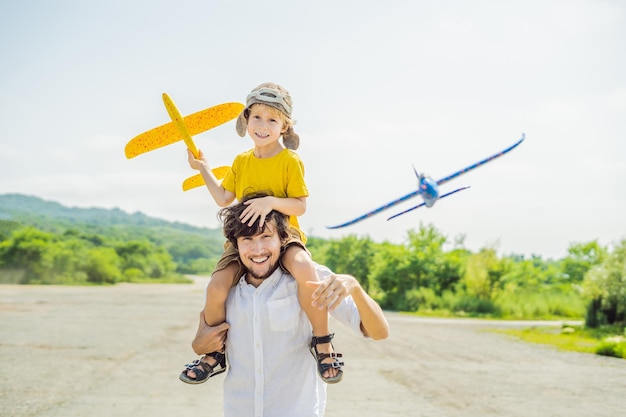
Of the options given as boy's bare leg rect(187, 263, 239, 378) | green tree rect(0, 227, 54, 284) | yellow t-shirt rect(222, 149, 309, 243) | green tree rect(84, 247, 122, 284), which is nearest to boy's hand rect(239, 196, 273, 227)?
yellow t-shirt rect(222, 149, 309, 243)

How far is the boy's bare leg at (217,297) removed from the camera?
294cm

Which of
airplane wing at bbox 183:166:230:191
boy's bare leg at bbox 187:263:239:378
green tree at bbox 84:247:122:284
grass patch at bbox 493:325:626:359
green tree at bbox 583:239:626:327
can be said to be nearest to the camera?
boy's bare leg at bbox 187:263:239:378

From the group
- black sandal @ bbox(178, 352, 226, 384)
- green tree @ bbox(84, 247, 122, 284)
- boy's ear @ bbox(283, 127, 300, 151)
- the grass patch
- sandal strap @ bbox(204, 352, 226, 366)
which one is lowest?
the grass patch

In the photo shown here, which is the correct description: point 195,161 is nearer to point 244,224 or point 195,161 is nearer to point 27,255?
point 244,224

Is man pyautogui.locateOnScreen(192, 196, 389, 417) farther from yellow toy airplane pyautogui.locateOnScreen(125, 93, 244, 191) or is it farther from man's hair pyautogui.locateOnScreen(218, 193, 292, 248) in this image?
yellow toy airplane pyautogui.locateOnScreen(125, 93, 244, 191)

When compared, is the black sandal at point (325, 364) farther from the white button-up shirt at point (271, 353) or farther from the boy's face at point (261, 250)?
the boy's face at point (261, 250)

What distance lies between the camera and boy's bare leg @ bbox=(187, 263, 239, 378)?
116 inches

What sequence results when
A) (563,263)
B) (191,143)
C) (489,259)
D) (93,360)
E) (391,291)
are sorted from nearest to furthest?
(191,143) < (93,360) < (489,259) < (391,291) < (563,263)

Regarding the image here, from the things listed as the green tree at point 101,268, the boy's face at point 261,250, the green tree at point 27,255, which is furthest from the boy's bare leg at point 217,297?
the green tree at point 101,268

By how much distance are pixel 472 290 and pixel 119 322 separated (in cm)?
1845

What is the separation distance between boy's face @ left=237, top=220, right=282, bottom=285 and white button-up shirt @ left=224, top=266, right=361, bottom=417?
6cm

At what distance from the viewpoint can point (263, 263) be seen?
292 centimetres

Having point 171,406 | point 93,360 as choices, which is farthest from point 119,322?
point 171,406

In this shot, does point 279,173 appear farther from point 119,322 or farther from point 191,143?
point 119,322
